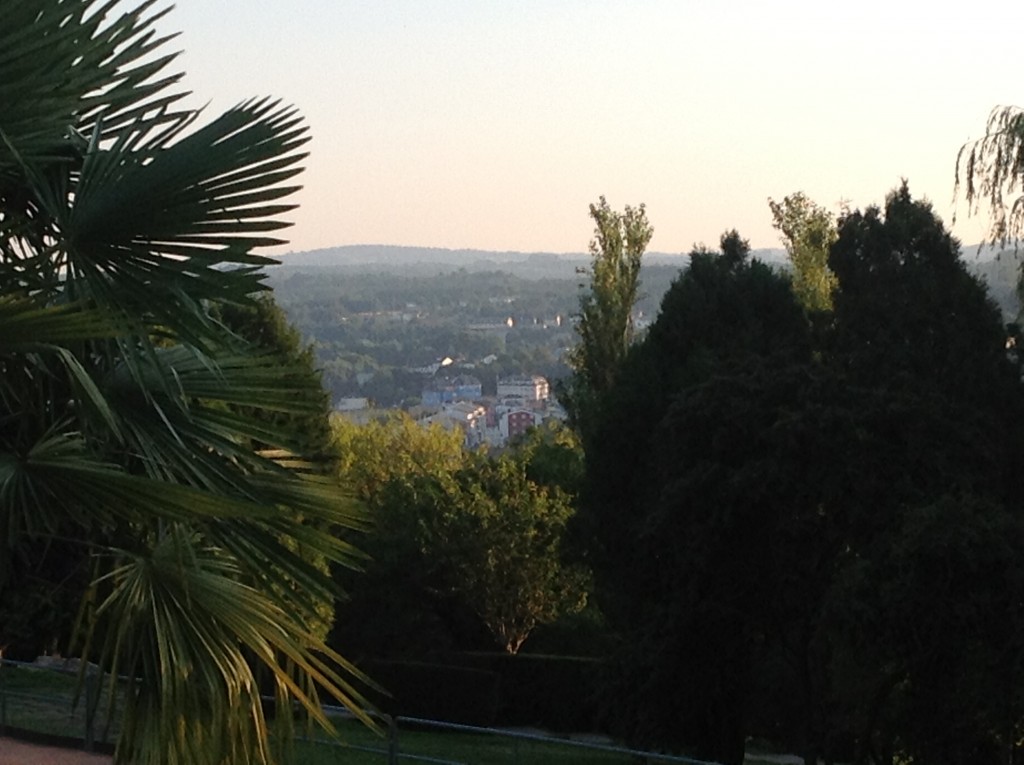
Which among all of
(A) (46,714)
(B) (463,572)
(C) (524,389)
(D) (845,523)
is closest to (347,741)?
(A) (46,714)

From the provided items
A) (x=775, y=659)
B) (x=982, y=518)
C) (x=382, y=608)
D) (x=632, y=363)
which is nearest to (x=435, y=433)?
(x=382, y=608)

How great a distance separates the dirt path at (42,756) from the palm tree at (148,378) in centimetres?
957

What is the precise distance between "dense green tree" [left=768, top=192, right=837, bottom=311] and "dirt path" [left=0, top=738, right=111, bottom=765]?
24.2 meters

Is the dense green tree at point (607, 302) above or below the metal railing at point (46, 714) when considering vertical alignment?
above

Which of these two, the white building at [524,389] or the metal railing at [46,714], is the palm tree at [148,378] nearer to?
the metal railing at [46,714]

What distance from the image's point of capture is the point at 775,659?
18812 millimetres

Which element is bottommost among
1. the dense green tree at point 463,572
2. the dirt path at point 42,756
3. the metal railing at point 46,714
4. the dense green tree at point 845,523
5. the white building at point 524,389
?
the white building at point 524,389

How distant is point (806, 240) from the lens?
145ft

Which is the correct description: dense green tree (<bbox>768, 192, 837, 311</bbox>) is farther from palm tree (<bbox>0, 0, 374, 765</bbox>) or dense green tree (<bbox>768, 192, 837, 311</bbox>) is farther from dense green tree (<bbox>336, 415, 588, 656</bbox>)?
palm tree (<bbox>0, 0, 374, 765</bbox>)

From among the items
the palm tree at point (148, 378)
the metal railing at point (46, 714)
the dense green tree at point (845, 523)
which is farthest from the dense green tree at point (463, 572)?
the palm tree at point (148, 378)

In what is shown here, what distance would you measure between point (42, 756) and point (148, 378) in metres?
10.3

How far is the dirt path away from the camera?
47.1 ft

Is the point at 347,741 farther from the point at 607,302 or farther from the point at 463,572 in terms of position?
the point at 607,302

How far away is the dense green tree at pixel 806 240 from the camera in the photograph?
39969 millimetres
